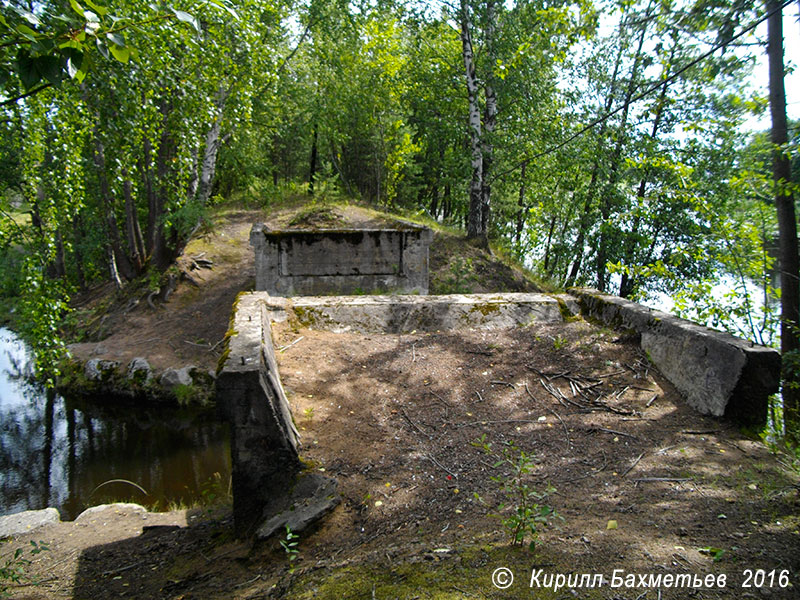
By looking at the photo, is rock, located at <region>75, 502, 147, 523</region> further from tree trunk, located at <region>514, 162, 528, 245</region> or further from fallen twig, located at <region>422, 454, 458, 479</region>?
tree trunk, located at <region>514, 162, 528, 245</region>

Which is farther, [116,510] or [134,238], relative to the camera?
[134,238]

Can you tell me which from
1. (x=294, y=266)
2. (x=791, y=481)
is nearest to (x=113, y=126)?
(x=294, y=266)

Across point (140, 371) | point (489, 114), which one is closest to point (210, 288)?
point (140, 371)

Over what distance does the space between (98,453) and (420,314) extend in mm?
6245

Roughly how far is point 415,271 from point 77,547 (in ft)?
27.7

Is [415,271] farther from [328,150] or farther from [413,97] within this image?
[328,150]

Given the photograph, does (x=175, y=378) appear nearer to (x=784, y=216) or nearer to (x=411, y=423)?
(x=411, y=423)

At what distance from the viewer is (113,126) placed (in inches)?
267

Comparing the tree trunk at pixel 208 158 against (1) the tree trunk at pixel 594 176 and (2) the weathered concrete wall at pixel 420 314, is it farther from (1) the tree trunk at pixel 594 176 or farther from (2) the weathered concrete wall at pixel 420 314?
(1) the tree trunk at pixel 594 176

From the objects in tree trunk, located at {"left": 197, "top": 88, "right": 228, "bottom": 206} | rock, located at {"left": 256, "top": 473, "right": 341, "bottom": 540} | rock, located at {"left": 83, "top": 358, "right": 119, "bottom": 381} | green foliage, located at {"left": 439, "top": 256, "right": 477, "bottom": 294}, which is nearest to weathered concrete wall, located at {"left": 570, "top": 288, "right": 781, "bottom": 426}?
rock, located at {"left": 256, "top": 473, "right": 341, "bottom": 540}

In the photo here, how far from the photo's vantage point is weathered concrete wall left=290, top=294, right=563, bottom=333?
5.71 metres

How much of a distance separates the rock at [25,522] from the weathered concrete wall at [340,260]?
19.8 ft

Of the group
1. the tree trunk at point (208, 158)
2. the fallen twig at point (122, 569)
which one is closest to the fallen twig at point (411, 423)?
the fallen twig at point (122, 569)

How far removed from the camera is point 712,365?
3.68 meters
